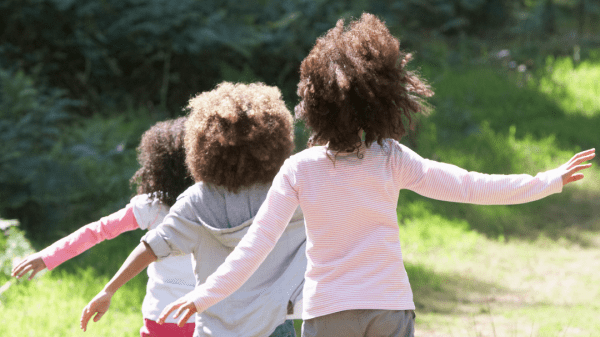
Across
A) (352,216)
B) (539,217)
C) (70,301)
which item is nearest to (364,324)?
(352,216)

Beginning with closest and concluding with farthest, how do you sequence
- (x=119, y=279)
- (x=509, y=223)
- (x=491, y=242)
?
(x=119, y=279) → (x=491, y=242) → (x=509, y=223)

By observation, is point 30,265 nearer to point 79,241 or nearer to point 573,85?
point 79,241

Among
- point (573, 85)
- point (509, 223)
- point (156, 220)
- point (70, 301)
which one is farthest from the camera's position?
point (573, 85)

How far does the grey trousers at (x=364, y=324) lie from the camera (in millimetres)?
1951

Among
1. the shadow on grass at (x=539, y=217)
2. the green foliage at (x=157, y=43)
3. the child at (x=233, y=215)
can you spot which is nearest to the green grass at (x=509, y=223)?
the shadow on grass at (x=539, y=217)

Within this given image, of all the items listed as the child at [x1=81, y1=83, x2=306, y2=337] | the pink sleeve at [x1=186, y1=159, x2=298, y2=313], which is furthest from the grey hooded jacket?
the pink sleeve at [x1=186, y1=159, x2=298, y2=313]

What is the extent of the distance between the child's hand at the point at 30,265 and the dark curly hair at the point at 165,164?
1.74ft

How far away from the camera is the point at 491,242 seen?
20.7 ft

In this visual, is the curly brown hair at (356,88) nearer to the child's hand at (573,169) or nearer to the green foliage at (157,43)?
the child's hand at (573,169)

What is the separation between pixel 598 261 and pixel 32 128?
19.9 feet

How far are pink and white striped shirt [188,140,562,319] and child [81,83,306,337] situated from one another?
15.0 inches

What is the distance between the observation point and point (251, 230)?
2.03 m

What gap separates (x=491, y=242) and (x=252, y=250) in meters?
4.83

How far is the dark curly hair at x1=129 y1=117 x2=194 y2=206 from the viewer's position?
9.37ft
